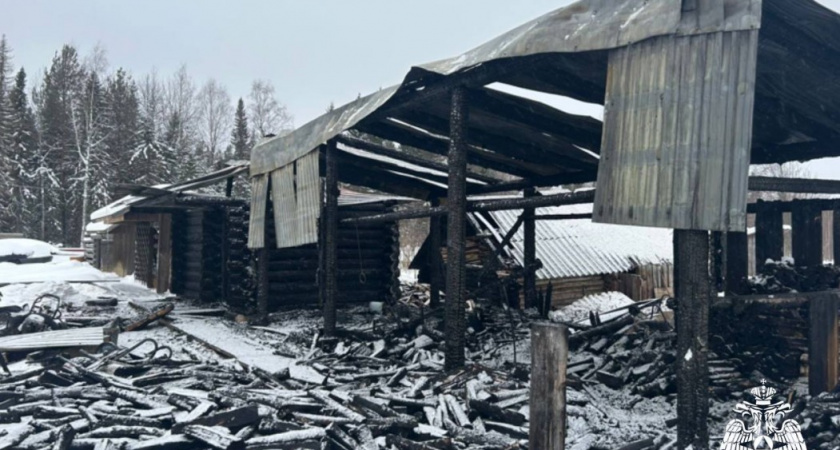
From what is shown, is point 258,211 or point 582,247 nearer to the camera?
point 258,211

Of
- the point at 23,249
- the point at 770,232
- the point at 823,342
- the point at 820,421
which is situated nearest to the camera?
the point at 820,421

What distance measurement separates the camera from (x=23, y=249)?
94.2 feet

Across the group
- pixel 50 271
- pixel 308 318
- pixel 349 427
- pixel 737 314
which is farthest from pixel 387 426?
pixel 50 271

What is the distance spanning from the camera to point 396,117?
32.3 feet

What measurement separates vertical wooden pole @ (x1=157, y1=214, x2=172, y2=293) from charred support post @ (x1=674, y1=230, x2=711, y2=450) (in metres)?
18.7

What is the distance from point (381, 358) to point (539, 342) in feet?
17.7

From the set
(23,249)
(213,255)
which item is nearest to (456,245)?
(213,255)

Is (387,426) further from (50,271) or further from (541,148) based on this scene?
(50,271)

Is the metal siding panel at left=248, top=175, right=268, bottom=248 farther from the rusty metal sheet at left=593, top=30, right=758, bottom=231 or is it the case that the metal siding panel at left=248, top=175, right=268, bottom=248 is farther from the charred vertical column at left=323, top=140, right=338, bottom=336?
the rusty metal sheet at left=593, top=30, right=758, bottom=231

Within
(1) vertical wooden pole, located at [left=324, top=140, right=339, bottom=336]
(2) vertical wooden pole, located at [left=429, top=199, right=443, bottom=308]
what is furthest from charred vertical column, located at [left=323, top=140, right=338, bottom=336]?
(2) vertical wooden pole, located at [left=429, top=199, right=443, bottom=308]

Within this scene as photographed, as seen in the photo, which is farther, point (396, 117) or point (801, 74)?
point (396, 117)

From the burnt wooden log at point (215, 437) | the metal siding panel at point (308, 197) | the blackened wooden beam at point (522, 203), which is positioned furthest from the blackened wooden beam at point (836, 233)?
the burnt wooden log at point (215, 437)

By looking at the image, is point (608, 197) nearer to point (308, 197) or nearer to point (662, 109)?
point (662, 109)

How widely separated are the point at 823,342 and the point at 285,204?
9.34m
